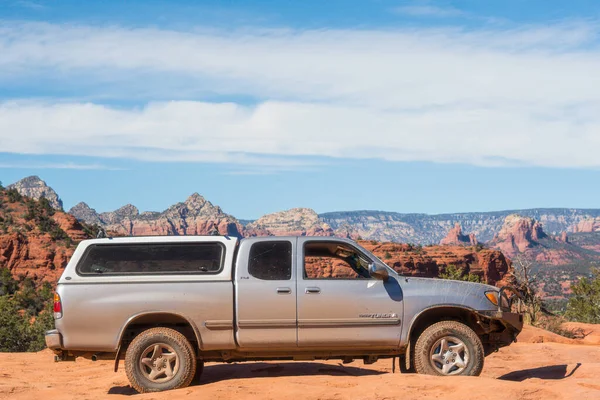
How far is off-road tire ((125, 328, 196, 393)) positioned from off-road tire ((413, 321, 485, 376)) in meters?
3.06

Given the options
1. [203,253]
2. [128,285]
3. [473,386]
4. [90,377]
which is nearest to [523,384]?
[473,386]

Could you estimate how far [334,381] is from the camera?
9859 millimetres

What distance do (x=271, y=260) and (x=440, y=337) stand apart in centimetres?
253

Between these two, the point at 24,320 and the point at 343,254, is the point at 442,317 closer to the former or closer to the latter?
the point at 343,254

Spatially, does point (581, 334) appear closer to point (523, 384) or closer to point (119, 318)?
point (523, 384)

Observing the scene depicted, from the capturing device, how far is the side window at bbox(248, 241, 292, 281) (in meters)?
10.2

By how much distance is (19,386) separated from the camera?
1140 cm

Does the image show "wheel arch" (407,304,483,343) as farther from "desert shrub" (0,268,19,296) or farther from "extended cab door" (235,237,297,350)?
"desert shrub" (0,268,19,296)

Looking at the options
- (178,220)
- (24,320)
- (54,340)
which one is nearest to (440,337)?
(54,340)

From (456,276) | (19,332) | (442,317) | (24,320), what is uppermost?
(442,317)

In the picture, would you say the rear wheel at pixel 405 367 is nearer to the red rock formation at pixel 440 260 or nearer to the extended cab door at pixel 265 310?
the extended cab door at pixel 265 310

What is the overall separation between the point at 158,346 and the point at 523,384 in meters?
4.78

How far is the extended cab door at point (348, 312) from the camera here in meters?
10.1

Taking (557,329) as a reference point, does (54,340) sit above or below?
above
